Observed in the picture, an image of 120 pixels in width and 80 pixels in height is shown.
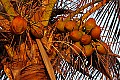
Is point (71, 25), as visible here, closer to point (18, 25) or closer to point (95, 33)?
point (95, 33)

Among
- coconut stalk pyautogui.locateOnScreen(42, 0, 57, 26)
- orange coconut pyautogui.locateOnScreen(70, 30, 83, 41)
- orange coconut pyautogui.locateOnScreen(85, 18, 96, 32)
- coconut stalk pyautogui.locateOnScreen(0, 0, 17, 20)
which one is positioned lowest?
orange coconut pyautogui.locateOnScreen(70, 30, 83, 41)

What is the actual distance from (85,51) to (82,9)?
0.31 metres

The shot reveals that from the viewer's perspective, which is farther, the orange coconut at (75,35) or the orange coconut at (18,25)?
the orange coconut at (75,35)

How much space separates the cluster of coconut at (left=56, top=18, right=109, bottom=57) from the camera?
83.4 inches

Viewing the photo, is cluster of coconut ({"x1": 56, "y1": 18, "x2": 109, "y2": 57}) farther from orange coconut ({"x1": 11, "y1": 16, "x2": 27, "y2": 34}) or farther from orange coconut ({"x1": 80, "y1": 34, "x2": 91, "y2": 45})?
Result: orange coconut ({"x1": 11, "y1": 16, "x2": 27, "y2": 34})

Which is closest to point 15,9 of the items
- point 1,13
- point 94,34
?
point 1,13

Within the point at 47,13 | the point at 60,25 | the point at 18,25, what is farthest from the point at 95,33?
the point at 18,25

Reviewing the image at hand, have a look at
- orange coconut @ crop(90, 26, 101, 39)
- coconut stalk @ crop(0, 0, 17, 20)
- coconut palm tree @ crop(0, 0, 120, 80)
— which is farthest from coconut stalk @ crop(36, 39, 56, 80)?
orange coconut @ crop(90, 26, 101, 39)

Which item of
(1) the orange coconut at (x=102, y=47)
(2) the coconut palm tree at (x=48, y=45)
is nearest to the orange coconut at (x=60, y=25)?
(2) the coconut palm tree at (x=48, y=45)

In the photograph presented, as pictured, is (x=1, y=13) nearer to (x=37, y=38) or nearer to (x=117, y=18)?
(x=37, y=38)

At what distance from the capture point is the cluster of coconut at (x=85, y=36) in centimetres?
212

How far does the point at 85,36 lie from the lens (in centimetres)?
212

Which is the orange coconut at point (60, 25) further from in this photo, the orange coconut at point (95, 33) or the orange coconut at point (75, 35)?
the orange coconut at point (95, 33)

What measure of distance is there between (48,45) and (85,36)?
0.23 meters
